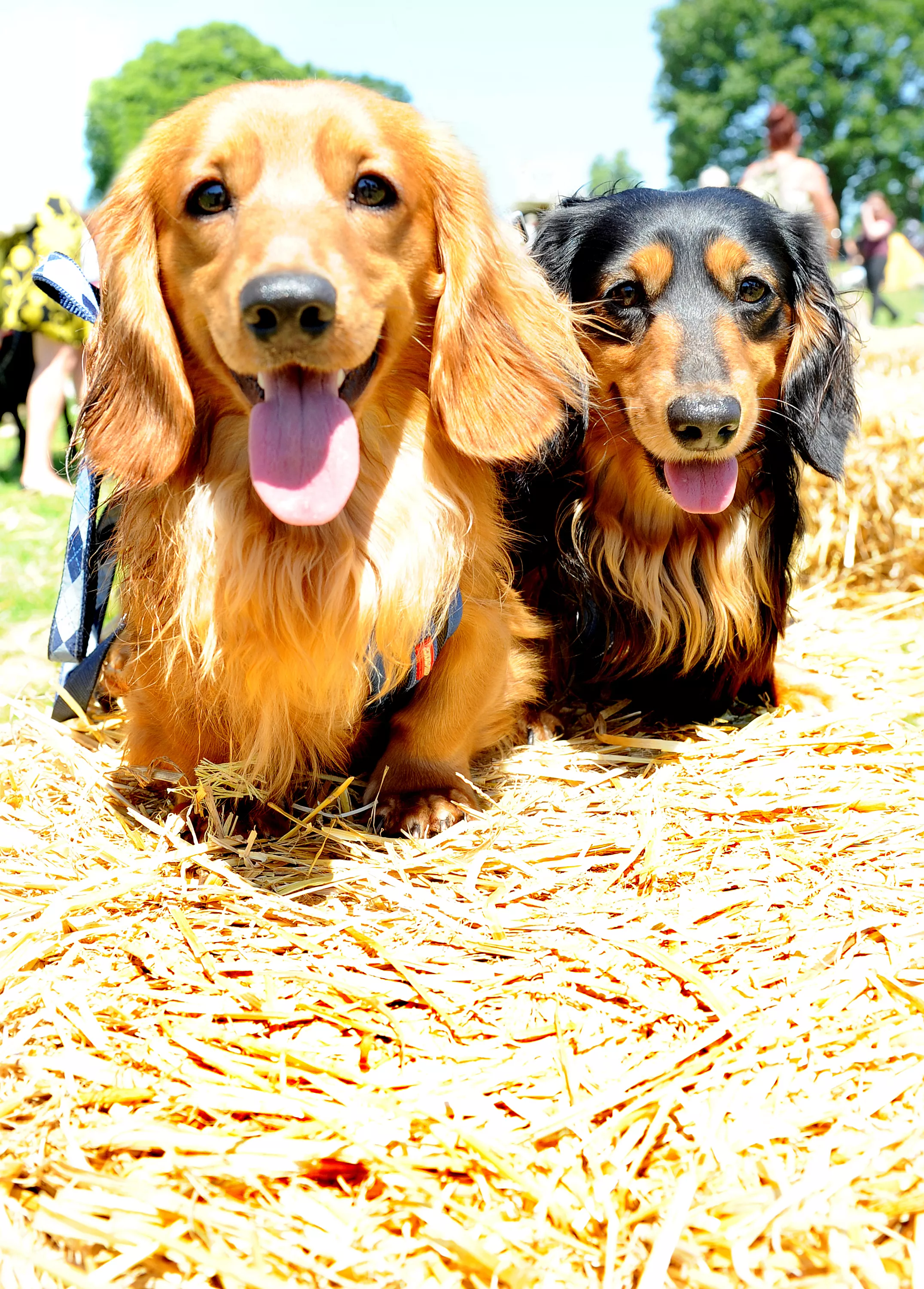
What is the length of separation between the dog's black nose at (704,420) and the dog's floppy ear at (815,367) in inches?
14.3

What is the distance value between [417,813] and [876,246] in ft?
54.6

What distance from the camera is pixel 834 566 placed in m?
3.81

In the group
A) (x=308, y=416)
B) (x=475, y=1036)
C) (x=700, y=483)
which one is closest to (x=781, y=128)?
(x=700, y=483)

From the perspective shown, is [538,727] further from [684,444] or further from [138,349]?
[138,349]

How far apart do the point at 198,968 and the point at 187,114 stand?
4.59ft

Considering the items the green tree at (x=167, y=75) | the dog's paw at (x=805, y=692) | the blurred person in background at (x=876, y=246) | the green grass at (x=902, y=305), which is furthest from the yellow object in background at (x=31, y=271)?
the green tree at (x=167, y=75)

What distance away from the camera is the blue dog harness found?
199 cm

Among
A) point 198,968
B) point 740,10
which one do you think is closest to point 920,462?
point 198,968

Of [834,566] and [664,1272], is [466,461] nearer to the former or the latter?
[664,1272]

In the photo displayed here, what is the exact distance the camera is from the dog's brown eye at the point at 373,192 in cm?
169

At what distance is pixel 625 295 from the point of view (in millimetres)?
2312

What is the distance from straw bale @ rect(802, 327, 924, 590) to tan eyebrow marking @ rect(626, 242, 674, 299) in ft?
5.14

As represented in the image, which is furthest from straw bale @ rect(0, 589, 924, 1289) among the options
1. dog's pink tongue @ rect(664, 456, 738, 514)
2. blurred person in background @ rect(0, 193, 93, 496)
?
blurred person in background @ rect(0, 193, 93, 496)

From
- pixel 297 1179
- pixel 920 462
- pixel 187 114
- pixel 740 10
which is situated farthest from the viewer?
pixel 740 10
